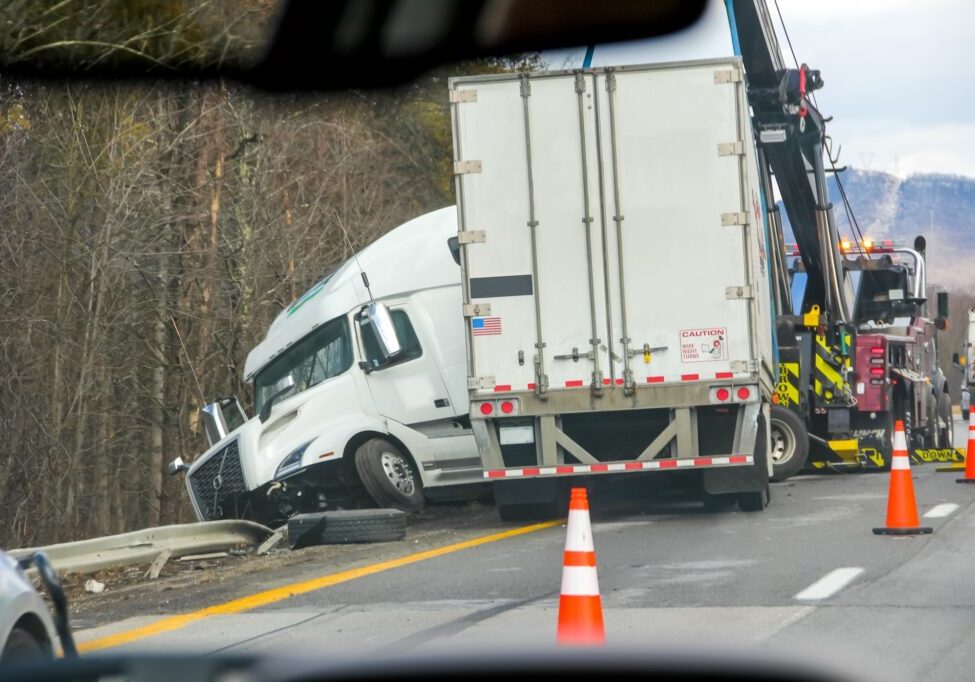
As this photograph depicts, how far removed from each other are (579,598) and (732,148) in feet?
24.4

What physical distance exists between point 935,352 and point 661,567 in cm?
1753

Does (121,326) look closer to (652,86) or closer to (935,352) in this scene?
(652,86)

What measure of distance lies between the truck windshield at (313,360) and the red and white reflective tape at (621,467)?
10.6 ft

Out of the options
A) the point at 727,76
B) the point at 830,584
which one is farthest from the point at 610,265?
the point at 830,584

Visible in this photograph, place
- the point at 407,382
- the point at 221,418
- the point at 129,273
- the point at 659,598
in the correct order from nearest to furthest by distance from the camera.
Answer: the point at 659,598 < the point at 407,382 < the point at 221,418 < the point at 129,273

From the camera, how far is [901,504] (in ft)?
41.4

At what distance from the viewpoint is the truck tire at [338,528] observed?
1373cm

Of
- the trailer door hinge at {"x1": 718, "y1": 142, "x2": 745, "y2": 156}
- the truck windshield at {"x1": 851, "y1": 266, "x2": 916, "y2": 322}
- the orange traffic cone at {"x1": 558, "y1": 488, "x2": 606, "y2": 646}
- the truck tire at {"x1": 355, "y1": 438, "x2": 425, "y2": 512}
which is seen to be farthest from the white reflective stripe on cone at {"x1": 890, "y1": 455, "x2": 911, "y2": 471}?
the truck windshield at {"x1": 851, "y1": 266, "x2": 916, "y2": 322}

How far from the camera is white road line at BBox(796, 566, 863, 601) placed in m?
9.20

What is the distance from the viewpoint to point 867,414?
840 inches

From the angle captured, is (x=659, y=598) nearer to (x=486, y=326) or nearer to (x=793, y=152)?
(x=486, y=326)

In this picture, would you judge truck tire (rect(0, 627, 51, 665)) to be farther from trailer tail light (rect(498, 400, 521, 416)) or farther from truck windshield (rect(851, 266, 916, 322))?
truck windshield (rect(851, 266, 916, 322))

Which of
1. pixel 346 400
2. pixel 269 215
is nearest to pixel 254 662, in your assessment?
pixel 346 400

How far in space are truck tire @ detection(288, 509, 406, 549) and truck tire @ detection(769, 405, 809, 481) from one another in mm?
7552
